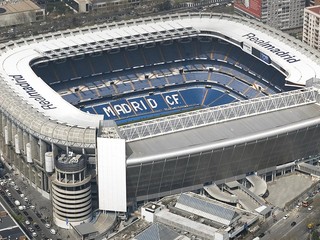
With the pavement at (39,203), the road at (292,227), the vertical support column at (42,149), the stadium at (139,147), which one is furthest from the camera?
the vertical support column at (42,149)

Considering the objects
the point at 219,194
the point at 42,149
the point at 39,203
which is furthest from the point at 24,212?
the point at 219,194

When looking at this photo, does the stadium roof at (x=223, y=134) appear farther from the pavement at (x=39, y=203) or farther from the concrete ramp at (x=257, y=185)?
the pavement at (x=39, y=203)

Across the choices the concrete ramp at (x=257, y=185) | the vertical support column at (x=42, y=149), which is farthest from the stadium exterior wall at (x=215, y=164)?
the vertical support column at (x=42, y=149)

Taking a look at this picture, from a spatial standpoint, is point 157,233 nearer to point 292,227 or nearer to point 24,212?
point 292,227

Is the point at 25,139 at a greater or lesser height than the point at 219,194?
greater

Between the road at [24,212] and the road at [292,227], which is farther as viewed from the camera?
the road at [24,212]

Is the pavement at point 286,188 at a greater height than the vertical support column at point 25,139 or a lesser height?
lesser

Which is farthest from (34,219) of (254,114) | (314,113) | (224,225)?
(314,113)

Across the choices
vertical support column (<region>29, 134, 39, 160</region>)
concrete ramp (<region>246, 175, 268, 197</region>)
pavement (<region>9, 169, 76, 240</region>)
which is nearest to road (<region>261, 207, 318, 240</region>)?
concrete ramp (<region>246, 175, 268, 197</region>)

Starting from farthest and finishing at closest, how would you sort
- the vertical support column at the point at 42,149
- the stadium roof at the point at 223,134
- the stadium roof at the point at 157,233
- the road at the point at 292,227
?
the vertical support column at the point at 42,149, the stadium roof at the point at 223,134, the road at the point at 292,227, the stadium roof at the point at 157,233

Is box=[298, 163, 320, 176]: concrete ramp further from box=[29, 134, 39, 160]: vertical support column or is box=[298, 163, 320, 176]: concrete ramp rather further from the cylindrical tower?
box=[29, 134, 39, 160]: vertical support column
